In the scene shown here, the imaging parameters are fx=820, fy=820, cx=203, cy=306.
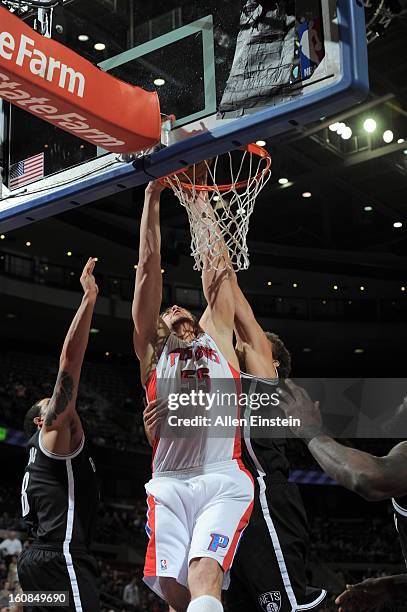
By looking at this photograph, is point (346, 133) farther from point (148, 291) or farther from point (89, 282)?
point (148, 291)

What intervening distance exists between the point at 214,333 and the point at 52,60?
70.5 inches

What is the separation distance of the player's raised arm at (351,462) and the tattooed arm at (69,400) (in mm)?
2293

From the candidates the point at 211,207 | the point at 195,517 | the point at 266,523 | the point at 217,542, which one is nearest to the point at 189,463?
the point at 195,517

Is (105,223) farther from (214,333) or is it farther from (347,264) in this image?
(214,333)

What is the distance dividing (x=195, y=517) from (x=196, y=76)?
221cm

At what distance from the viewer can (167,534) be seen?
405 centimetres

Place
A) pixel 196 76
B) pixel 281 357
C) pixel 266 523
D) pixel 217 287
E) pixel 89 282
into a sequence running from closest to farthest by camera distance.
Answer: pixel 196 76 → pixel 266 523 → pixel 217 287 → pixel 89 282 → pixel 281 357

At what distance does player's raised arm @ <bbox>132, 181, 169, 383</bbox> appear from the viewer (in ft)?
14.8

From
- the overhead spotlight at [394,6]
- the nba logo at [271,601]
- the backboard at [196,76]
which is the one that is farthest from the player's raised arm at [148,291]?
the overhead spotlight at [394,6]

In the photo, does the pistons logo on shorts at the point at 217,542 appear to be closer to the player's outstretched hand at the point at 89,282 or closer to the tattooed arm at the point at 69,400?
the tattooed arm at the point at 69,400

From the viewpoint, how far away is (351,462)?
284cm

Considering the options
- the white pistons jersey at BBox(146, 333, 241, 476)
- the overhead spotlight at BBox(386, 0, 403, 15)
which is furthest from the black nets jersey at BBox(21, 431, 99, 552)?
the overhead spotlight at BBox(386, 0, 403, 15)

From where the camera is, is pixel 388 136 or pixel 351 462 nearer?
pixel 351 462

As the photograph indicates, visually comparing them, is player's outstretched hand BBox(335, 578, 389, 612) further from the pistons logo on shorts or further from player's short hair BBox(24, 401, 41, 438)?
player's short hair BBox(24, 401, 41, 438)
